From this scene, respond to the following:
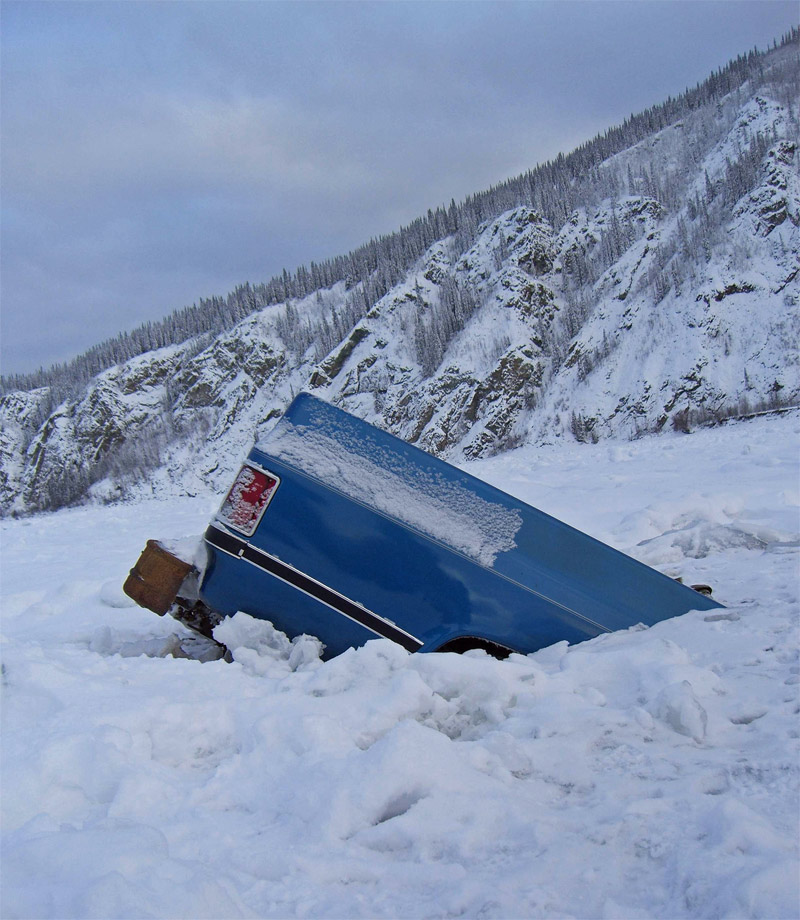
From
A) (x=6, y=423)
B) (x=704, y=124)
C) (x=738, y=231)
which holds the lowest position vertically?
(x=6, y=423)

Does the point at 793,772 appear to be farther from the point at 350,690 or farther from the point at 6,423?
the point at 6,423

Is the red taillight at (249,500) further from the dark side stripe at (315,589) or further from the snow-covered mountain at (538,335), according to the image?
the snow-covered mountain at (538,335)

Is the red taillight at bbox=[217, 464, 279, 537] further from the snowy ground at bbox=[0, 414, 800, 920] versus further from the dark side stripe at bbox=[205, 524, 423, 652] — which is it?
the snowy ground at bbox=[0, 414, 800, 920]

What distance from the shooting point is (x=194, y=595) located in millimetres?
3533

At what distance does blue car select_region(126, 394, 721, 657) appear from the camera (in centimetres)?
334

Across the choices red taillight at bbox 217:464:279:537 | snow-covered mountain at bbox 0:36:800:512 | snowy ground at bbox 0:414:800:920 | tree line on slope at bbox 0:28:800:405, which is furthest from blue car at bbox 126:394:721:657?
tree line on slope at bbox 0:28:800:405

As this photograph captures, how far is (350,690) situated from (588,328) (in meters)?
35.7

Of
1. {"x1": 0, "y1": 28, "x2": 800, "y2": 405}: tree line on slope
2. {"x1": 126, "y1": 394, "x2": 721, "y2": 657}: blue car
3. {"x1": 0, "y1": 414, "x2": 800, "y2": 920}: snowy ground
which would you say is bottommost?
{"x1": 0, "y1": 414, "x2": 800, "y2": 920}: snowy ground

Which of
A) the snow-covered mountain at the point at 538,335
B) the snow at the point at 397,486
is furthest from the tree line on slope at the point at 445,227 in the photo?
the snow at the point at 397,486

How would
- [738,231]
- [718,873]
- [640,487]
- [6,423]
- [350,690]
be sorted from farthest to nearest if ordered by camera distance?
1. [6,423]
2. [738,231]
3. [640,487]
4. [350,690]
5. [718,873]

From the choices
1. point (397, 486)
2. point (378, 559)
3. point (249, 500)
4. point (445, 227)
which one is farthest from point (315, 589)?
point (445, 227)

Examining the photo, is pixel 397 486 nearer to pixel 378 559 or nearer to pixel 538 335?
pixel 378 559

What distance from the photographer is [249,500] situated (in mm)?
3375

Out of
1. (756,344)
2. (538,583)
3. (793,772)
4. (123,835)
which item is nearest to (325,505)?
(538,583)
